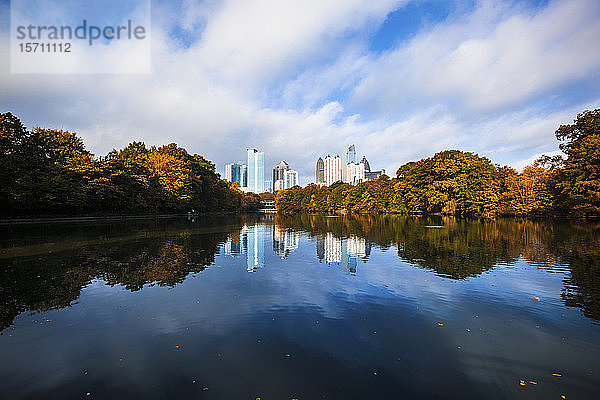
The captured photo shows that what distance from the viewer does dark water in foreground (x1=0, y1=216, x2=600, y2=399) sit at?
473 cm

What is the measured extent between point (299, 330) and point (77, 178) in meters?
49.9

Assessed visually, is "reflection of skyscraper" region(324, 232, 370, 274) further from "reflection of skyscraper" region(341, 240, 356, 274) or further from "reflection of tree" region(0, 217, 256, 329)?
"reflection of tree" region(0, 217, 256, 329)

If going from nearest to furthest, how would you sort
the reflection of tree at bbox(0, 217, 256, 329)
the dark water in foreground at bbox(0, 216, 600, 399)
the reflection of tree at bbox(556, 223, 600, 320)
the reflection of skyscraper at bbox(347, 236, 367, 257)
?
1. the dark water in foreground at bbox(0, 216, 600, 399)
2. the reflection of tree at bbox(556, 223, 600, 320)
3. the reflection of tree at bbox(0, 217, 256, 329)
4. the reflection of skyscraper at bbox(347, 236, 367, 257)

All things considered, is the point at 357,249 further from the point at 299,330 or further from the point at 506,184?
the point at 506,184

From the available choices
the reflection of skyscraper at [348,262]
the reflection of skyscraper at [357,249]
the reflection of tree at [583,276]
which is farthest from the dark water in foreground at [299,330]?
the reflection of skyscraper at [357,249]

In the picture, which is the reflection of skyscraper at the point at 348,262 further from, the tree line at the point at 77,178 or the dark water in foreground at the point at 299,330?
the tree line at the point at 77,178

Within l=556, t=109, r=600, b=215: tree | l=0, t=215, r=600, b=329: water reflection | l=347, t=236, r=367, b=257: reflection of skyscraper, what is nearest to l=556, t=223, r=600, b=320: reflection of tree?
l=0, t=215, r=600, b=329: water reflection

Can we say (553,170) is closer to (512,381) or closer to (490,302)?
(490,302)

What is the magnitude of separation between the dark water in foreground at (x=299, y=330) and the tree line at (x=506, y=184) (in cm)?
3310

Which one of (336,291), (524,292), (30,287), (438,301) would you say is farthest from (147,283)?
(524,292)

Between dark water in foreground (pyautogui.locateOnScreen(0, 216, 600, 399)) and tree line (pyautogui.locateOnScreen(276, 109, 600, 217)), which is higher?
tree line (pyautogui.locateOnScreen(276, 109, 600, 217))

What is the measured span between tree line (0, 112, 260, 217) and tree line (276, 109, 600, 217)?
51.4 m

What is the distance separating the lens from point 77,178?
→ 43.8 metres

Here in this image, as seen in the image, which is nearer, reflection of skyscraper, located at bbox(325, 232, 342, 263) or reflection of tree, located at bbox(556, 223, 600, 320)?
reflection of tree, located at bbox(556, 223, 600, 320)
